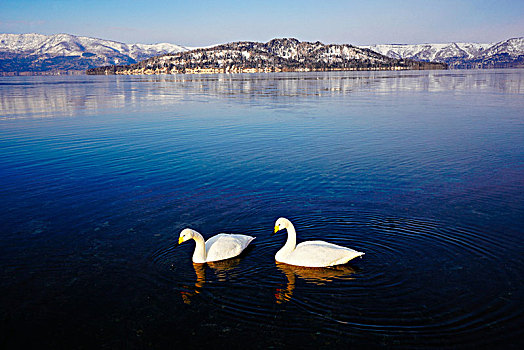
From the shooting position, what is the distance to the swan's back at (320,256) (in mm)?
11570

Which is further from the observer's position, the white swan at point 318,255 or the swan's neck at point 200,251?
the swan's neck at point 200,251

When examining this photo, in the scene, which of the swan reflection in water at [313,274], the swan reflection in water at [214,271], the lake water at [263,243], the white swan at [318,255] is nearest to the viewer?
the lake water at [263,243]

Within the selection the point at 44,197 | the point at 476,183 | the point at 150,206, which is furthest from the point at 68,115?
the point at 476,183

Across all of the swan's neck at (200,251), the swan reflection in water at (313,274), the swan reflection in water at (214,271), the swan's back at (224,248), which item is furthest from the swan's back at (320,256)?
the swan's neck at (200,251)

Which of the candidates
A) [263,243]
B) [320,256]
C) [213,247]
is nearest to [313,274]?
[320,256]

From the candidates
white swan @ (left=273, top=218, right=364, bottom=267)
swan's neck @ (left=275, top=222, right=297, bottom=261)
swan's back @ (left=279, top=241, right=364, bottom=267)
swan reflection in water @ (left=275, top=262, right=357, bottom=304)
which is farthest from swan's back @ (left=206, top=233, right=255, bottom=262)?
swan's back @ (left=279, top=241, right=364, bottom=267)

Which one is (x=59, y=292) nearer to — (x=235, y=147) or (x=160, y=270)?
(x=160, y=270)

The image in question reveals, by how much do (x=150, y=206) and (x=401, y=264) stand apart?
1071 cm

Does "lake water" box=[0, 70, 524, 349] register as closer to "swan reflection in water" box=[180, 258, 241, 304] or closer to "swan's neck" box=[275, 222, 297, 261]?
"swan reflection in water" box=[180, 258, 241, 304]

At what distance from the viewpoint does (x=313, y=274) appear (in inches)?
456

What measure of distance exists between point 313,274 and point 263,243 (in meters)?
2.52

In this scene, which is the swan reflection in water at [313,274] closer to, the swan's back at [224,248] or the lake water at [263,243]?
the lake water at [263,243]

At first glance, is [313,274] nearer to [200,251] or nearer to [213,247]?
[213,247]

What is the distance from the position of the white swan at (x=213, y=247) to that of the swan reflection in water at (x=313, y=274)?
1.49 m
